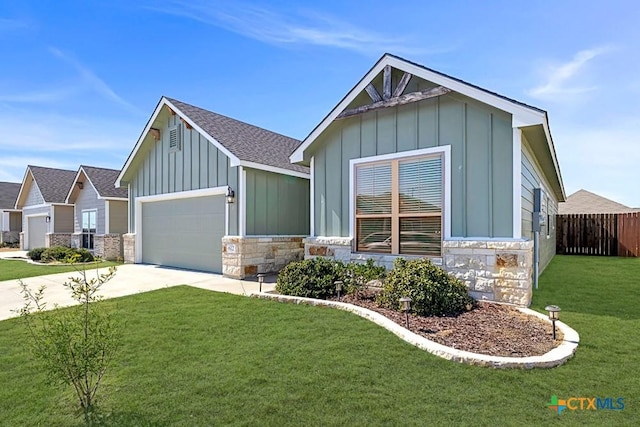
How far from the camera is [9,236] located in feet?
86.8

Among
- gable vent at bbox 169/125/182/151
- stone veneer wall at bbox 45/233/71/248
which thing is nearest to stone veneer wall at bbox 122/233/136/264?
gable vent at bbox 169/125/182/151

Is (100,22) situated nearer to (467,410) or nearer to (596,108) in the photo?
(467,410)

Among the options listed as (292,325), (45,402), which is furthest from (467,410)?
(45,402)

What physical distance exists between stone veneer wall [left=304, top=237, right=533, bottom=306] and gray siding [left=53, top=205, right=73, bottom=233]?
2087cm

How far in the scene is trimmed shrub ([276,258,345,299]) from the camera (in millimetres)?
6715

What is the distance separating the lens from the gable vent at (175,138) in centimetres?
1139

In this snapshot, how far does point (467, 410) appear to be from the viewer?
282cm

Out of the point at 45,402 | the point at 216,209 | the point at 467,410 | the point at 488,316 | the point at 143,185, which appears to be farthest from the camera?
the point at 143,185

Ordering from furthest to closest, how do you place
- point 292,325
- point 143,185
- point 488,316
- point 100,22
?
point 143,185 → point 100,22 → point 488,316 → point 292,325

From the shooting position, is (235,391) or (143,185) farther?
(143,185)

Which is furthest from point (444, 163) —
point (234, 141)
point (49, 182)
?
point (49, 182)

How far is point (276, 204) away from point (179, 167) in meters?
3.69

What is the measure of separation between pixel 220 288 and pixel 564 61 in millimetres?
10705

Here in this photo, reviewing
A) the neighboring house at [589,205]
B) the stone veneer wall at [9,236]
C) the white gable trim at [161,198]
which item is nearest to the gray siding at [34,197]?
the stone veneer wall at [9,236]
